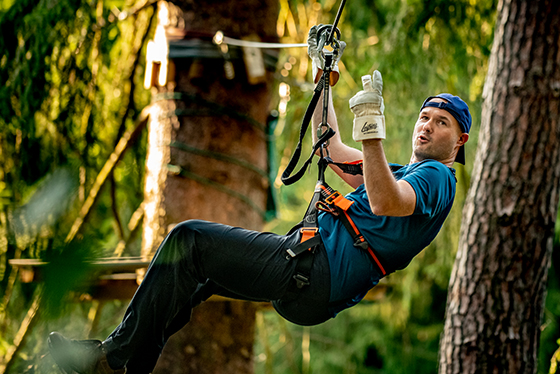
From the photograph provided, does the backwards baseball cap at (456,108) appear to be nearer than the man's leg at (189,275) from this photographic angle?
No

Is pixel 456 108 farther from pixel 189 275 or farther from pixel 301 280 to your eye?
pixel 189 275

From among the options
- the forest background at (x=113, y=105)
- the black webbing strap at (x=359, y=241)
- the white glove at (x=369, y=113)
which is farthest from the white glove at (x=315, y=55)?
the forest background at (x=113, y=105)

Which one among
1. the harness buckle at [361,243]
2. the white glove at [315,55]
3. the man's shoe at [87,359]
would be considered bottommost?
the man's shoe at [87,359]

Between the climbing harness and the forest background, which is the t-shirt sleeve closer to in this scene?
the climbing harness

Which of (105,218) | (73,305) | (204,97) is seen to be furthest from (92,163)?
(73,305)

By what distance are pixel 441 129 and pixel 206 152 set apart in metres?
1.65

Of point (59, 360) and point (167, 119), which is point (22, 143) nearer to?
point (167, 119)

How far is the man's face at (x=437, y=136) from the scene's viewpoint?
2135 mm

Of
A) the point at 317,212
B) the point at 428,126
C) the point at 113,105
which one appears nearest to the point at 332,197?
the point at 317,212

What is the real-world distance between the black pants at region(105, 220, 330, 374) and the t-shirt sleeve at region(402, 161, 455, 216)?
0.39 metres

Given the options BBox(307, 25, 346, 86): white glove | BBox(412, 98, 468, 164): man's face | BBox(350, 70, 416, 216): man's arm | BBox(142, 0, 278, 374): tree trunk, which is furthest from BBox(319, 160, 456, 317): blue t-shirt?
BBox(142, 0, 278, 374): tree trunk

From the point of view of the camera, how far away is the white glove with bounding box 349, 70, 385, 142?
172 cm

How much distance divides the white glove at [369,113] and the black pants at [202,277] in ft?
1.59

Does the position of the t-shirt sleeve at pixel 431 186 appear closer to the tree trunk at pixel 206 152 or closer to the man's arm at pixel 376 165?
the man's arm at pixel 376 165
